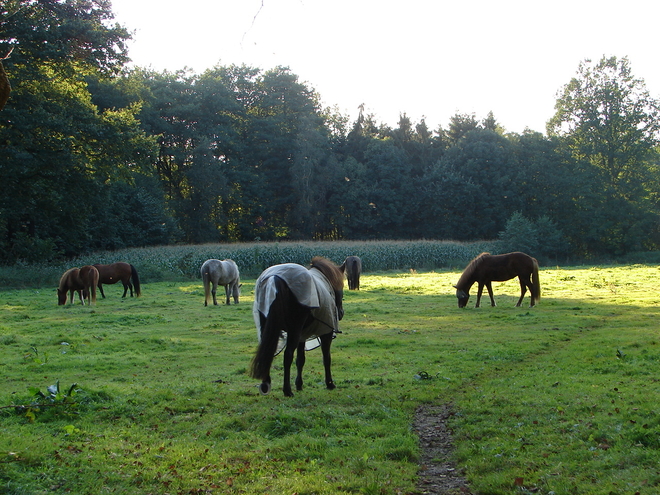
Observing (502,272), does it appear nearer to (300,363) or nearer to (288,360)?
(300,363)

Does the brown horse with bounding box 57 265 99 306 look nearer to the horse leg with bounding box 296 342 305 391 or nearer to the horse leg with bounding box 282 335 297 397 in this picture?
the horse leg with bounding box 296 342 305 391

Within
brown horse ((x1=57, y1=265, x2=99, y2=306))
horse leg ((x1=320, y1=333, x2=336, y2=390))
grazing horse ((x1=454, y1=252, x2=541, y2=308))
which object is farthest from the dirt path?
brown horse ((x1=57, y1=265, x2=99, y2=306))

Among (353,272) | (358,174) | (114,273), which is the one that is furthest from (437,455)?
(358,174)

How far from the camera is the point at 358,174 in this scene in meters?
61.5

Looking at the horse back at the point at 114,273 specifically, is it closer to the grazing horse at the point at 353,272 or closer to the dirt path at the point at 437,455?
the grazing horse at the point at 353,272

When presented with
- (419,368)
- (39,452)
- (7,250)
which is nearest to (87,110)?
(7,250)

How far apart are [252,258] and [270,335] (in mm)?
31358

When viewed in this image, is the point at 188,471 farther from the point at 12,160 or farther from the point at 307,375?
the point at 12,160

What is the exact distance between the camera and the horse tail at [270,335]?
6953 millimetres

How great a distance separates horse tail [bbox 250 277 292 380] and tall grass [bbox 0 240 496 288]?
26945mm

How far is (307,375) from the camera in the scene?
891cm

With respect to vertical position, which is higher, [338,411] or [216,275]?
[216,275]

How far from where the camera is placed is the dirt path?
4.58 meters

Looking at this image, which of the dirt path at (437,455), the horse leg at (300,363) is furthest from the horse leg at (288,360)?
the dirt path at (437,455)
